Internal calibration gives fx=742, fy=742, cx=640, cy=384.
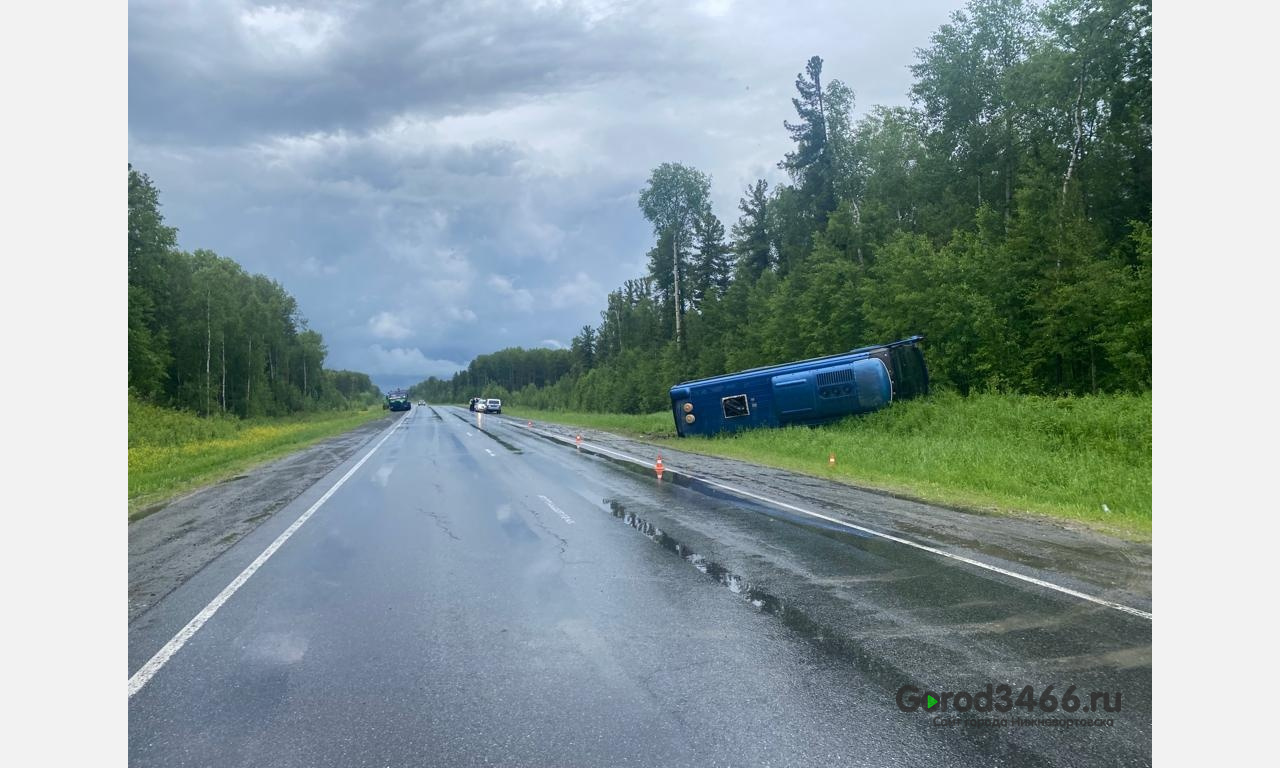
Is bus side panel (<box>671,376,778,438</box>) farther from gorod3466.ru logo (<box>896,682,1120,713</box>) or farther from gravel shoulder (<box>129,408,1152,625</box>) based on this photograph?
gorod3466.ru logo (<box>896,682,1120,713</box>)

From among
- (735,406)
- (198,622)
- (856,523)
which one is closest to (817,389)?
(735,406)

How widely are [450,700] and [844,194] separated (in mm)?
46379

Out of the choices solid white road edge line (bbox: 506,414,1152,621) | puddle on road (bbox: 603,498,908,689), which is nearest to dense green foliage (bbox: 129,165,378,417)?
solid white road edge line (bbox: 506,414,1152,621)

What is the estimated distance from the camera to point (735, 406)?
91.6 feet

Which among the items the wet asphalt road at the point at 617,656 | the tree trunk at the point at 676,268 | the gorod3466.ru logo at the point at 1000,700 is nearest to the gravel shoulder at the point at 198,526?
the wet asphalt road at the point at 617,656

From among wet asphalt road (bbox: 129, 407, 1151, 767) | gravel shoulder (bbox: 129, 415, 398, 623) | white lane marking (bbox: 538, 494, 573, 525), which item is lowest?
gravel shoulder (bbox: 129, 415, 398, 623)

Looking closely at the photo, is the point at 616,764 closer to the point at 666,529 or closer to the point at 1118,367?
the point at 666,529

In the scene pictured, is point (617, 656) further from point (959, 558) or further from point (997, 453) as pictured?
point (997, 453)

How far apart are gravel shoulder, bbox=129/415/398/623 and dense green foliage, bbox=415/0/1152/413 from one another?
21023mm

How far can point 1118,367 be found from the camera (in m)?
21.0

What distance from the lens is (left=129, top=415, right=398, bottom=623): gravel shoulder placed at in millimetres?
7770

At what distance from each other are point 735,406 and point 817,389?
3.55 metres

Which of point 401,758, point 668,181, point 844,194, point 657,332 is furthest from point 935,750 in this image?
point 657,332

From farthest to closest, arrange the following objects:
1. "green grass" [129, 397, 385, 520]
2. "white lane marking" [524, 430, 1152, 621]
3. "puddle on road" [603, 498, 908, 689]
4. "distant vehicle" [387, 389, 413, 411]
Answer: "distant vehicle" [387, 389, 413, 411], "green grass" [129, 397, 385, 520], "white lane marking" [524, 430, 1152, 621], "puddle on road" [603, 498, 908, 689]
